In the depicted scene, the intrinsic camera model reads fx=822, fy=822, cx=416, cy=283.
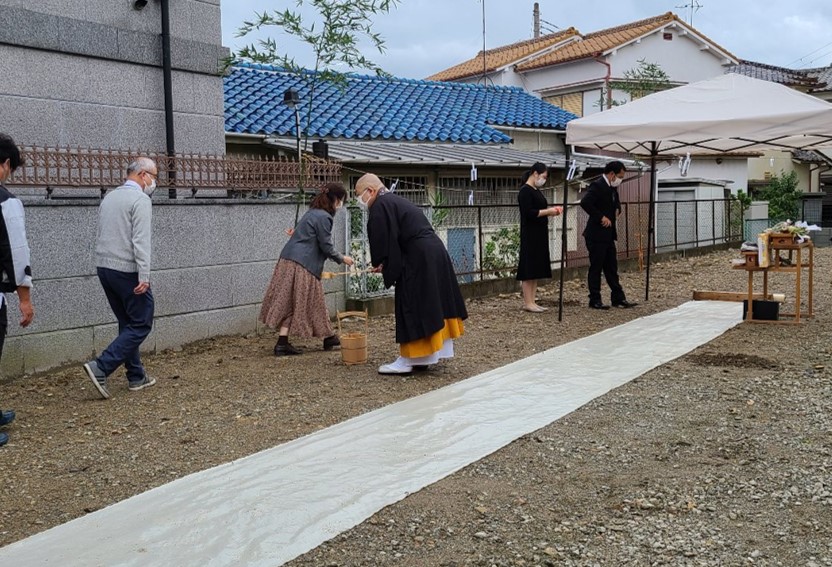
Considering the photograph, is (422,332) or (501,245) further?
(501,245)

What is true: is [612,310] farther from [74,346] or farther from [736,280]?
[74,346]

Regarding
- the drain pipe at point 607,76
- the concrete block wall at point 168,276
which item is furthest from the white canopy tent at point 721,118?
the drain pipe at point 607,76

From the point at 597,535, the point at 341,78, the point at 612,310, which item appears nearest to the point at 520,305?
the point at 612,310

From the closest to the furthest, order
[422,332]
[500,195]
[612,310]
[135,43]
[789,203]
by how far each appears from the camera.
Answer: [422,332] < [135,43] < [612,310] < [500,195] < [789,203]

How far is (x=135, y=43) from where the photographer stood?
830 cm

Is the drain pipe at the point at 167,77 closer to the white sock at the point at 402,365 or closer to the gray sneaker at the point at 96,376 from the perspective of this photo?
the gray sneaker at the point at 96,376

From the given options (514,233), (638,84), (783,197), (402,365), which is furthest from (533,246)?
(783,197)

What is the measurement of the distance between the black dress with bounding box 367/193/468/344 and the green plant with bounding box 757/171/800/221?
2249cm

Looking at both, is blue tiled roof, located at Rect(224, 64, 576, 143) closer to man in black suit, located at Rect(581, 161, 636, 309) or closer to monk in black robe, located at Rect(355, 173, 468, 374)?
man in black suit, located at Rect(581, 161, 636, 309)

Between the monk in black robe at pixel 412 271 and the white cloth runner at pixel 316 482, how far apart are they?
50 cm

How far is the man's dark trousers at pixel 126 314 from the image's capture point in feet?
18.6

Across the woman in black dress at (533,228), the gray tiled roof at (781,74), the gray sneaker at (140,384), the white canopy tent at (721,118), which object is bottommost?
the gray sneaker at (140,384)

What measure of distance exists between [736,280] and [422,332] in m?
9.20

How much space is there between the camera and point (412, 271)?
21.1 ft
